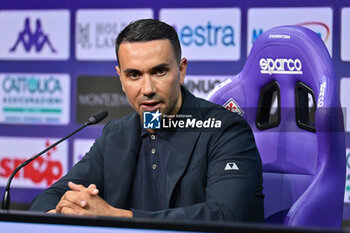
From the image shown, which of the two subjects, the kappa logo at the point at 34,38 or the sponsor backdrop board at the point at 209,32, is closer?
the sponsor backdrop board at the point at 209,32

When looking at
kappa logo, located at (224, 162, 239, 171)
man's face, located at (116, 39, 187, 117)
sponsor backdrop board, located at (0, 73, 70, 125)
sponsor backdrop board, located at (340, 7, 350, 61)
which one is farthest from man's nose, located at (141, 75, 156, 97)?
sponsor backdrop board, located at (0, 73, 70, 125)

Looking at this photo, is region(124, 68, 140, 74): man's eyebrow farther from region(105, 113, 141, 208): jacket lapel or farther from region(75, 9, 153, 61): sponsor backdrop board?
region(75, 9, 153, 61): sponsor backdrop board

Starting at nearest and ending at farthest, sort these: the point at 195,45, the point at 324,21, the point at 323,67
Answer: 1. the point at 323,67
2. the point at 324,21
3. the point at 195,45

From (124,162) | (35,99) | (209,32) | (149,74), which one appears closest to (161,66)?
(149,74)

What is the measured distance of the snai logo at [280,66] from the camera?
67.2 inches

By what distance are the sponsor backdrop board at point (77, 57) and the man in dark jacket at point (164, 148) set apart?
167 centimetres

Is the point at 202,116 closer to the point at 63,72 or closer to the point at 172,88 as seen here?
the point at 172,88

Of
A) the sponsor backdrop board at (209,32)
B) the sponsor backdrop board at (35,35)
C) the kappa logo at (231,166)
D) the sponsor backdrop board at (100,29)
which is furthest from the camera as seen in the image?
the sponsor backdrop board at (35,35)

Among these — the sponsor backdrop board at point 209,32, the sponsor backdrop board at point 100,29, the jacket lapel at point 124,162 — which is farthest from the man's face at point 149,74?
the sponsor backdrop board at point 100,29

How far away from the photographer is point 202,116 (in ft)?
5.54

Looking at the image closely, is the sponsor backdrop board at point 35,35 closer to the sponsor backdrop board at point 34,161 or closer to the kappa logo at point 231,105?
the sponsor backdrop board at point 34,161

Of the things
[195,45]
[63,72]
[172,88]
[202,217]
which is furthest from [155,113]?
[63,72]

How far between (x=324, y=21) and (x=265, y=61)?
1.56 metres

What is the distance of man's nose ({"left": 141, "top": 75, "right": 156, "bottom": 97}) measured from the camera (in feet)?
5.23
